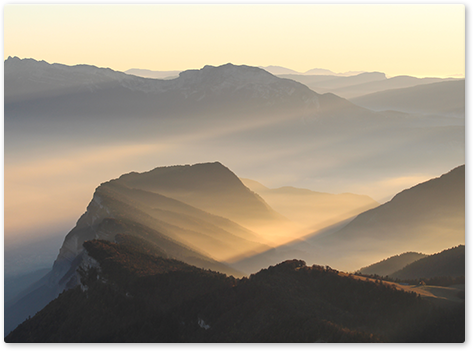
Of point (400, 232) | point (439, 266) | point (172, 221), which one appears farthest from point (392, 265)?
point (400, 232)

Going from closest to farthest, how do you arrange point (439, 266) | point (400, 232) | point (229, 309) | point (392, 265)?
point (229, 309) < point (439, 266) < point (392, 265) < point (400, 232)

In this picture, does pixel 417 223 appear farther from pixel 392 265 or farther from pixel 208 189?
pixel 392 265

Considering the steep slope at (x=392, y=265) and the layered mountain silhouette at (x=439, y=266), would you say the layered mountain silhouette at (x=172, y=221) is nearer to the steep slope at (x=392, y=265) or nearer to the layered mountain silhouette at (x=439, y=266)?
the steep slope at (x=392, y=265)

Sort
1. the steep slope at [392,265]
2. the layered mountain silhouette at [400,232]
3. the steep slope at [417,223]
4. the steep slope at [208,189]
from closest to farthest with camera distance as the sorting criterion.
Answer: the steep slope at [392,265]
the layered mountain silhouette at [400,232]
the steep slope at [417,223]
the steep slope at [208,189]

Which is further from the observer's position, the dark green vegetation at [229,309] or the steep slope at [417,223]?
the steep slope at [417,223]

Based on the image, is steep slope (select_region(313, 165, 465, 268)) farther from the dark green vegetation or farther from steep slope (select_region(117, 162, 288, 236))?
the dark green vegetation

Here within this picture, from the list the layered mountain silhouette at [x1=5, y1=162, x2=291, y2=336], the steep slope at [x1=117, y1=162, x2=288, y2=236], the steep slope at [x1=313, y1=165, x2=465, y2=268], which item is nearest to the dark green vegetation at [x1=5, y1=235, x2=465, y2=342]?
the layered mountain silhouette at [x1=5, y1=162, x2=291, y2=336]

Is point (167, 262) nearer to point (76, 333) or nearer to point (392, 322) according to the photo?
point (76, 333)

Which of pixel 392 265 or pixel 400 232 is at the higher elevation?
pixel 400 232

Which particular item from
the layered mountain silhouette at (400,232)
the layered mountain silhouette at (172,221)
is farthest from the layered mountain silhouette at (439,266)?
the layered mountain silhouette at (400,232)
